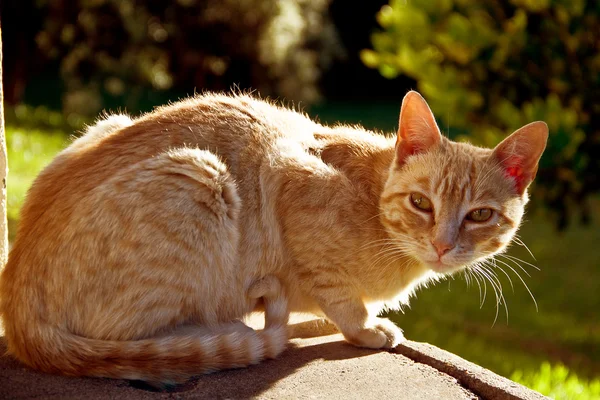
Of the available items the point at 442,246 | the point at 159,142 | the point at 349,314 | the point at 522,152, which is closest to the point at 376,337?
the point at 349,314

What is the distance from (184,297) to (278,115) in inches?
42.3

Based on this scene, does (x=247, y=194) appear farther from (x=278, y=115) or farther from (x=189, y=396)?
(x=189, y=396)

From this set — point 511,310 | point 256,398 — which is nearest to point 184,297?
point 256,398

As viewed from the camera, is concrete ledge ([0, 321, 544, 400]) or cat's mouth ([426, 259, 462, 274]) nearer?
concrete ledge ([0, 321, 544, 400])

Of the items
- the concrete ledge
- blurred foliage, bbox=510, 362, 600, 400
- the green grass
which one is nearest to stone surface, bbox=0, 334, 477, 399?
the concrete ledge

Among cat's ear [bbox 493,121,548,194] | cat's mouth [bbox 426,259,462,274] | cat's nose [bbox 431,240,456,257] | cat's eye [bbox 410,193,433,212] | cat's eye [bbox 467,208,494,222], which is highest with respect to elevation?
cat's ear [bbox 493,121,548,194]

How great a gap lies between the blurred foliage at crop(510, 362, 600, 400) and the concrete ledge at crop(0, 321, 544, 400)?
3.64 ft

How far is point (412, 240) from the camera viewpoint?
314 cm

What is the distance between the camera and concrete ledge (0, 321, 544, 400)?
271 centimetres

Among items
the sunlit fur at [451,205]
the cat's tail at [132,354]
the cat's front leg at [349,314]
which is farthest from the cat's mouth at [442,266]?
the cat's tail at [132,354]

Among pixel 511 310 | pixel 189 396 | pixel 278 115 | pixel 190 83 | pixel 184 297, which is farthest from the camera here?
pixel 190 83

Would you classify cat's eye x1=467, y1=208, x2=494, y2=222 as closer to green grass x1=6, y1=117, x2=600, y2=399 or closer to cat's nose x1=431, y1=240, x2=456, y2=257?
cat's nose x1=431, y1=240, x2=456, y2=257

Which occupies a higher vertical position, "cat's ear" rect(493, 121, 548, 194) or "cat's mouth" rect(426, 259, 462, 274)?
"cat's ear" rect(493, 121, 548, 194)

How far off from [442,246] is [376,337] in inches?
21.9
